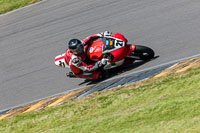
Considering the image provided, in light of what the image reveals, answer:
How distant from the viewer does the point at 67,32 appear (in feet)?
49.4

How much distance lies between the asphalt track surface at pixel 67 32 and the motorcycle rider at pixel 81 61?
51 centimetres

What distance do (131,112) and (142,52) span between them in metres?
3.75

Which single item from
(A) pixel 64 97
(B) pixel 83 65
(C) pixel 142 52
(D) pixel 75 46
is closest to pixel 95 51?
(B) pixel 83 65

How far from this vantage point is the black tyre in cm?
1103

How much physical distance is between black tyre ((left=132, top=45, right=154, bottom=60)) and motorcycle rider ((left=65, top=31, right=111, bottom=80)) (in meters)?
0.87

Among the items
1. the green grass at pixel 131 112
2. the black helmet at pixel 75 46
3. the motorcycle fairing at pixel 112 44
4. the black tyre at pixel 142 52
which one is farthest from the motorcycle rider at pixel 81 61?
the green grass at pixel 131 112

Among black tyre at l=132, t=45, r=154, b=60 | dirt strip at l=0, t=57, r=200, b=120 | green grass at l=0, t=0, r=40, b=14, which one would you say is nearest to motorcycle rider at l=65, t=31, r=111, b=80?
dirt strip at l=0, t=57, r=200, b=120

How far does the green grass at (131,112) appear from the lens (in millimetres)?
6758

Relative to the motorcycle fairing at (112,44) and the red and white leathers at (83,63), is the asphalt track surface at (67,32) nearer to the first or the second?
the red and white leathers at (83,63)

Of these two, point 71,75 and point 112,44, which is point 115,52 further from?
point 71,75

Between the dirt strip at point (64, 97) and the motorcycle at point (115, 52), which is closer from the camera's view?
the dirt strip at point (64, 97)

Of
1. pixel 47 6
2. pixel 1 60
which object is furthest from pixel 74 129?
pixel 47 6

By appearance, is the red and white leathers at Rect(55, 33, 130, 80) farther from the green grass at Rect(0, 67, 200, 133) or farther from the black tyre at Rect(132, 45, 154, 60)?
the green grass at Rect(0, 67, 200, 133)

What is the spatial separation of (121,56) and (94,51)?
0.76 m
